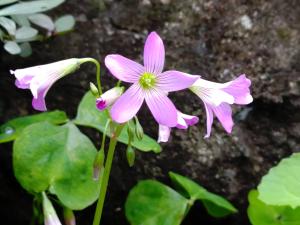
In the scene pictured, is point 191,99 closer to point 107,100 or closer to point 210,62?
point 210,62

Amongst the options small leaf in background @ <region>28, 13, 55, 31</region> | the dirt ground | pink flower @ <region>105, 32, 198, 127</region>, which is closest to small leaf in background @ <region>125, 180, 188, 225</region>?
the dirt ground

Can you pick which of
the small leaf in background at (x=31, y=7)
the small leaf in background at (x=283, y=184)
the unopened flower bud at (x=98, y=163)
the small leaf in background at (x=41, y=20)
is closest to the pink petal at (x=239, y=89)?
the unopened flower bud at (x=98, y=163)

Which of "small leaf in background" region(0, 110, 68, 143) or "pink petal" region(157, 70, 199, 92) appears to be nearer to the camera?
"pink petal" region(157, 70, 199, 92)

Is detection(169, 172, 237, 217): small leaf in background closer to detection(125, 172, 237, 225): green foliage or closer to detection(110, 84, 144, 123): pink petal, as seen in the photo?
detection(125, 172, 237, 225): green foliage

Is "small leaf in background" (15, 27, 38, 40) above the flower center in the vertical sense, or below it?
below

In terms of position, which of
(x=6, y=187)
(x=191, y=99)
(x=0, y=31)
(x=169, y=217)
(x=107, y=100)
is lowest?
(x=6, y=187)

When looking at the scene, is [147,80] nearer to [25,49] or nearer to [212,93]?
[212,93]

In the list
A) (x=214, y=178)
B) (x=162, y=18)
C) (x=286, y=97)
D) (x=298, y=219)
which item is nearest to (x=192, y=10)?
(x=162, y=18)

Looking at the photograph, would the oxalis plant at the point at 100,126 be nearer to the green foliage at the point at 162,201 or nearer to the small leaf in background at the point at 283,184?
the green foliage at the point at 162,201
